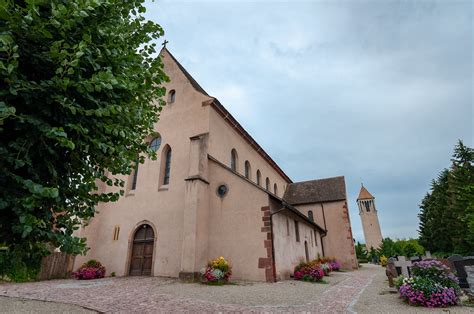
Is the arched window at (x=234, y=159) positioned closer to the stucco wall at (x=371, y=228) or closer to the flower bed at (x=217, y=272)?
the flower bed at (x=217, y=272)

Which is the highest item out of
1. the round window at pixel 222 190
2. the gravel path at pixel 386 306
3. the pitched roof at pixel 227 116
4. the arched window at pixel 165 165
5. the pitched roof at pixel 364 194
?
the pitched roof at pixel 364 194

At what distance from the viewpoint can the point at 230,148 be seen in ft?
58.2

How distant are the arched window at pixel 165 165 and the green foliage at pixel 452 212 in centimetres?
2684

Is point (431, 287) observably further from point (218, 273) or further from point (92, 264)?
point (92, 264)

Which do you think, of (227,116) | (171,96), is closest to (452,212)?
(227,116)

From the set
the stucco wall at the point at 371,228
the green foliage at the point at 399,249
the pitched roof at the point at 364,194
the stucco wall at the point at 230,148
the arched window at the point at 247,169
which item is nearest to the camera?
the stucco wall at the point at 230,148

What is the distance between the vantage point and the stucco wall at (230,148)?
52.4ft

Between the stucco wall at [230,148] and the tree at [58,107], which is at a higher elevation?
the stucco wall at [230,148]

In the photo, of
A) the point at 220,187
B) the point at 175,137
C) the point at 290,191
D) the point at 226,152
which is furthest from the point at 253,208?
the point at 290,191

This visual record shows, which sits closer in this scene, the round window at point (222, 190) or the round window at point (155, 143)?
the round window at point (222, 190)

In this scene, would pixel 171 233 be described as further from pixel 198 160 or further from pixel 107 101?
pixel 107 101

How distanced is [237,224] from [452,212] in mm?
28555

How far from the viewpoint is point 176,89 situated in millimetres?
17922

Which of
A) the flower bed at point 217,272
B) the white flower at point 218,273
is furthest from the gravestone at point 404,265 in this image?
the white flower at point 218,273
